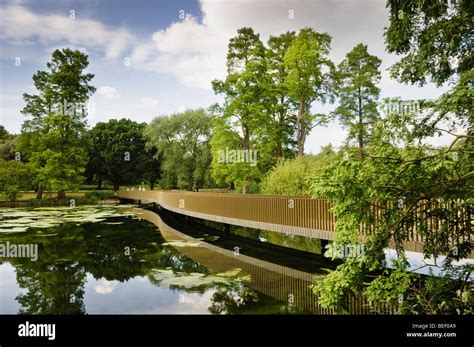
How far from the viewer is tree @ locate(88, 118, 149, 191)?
36112 mm

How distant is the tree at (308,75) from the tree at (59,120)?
15.2 metres

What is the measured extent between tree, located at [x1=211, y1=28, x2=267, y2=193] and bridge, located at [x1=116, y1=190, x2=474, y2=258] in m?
3.50

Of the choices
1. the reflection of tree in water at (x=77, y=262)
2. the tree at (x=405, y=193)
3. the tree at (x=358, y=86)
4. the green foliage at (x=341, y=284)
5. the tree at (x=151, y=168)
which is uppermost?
the tree at (x=358, y=86)

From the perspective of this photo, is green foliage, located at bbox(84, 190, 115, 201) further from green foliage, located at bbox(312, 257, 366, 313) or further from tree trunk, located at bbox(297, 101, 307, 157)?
green foliage, located at bbox(312, 257, 366, 313)

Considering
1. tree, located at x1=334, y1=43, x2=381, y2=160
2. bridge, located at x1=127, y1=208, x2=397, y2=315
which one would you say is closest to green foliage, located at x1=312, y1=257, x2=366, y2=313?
bridge, located at x1=127, y1=208, x2=397, y2=315

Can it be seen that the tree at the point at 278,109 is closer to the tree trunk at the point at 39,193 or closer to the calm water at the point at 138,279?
the calm water at the point at 138,279

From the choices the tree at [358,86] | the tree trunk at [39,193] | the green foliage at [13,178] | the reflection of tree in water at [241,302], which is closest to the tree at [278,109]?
the tree at [358,86]

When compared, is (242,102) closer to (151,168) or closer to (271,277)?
(271,277)

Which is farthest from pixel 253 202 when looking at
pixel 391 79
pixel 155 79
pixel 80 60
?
pixel 80 60

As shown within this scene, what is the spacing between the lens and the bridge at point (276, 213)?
7609 millimetres

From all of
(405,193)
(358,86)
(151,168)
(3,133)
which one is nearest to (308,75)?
(358,86)

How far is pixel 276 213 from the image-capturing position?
924 cm

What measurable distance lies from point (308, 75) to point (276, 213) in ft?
36.8
